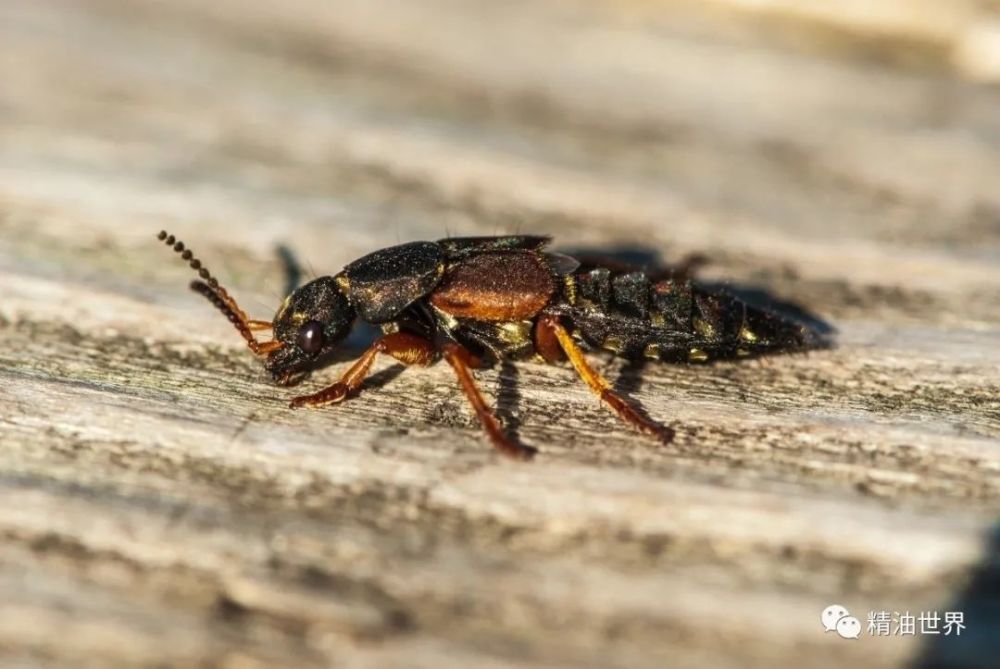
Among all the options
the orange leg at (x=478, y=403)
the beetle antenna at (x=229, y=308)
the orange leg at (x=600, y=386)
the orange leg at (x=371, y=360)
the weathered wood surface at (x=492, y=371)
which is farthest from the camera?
the beetle antenna at (x=229, y=308)

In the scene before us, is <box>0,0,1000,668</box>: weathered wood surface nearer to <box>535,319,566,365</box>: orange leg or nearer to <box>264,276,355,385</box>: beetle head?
<box>535,319,566,365</box>: orange leg

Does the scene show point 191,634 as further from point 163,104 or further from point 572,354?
point 163,104

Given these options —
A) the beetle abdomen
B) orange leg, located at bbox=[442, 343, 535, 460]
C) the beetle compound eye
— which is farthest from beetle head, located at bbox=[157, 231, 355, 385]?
the beetle abdomen

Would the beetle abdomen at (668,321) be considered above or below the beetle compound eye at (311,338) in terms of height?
above

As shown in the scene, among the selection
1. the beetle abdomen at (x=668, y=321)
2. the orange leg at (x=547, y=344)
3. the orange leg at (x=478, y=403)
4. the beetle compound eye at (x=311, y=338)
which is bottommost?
the orange leg at (x=478, y=403)

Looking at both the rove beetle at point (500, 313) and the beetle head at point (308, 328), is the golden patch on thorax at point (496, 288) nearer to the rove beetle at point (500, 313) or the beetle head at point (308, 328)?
the rove beetle at point (500, 313)

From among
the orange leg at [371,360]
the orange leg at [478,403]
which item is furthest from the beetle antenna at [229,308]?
the orange leg at [478,403]
